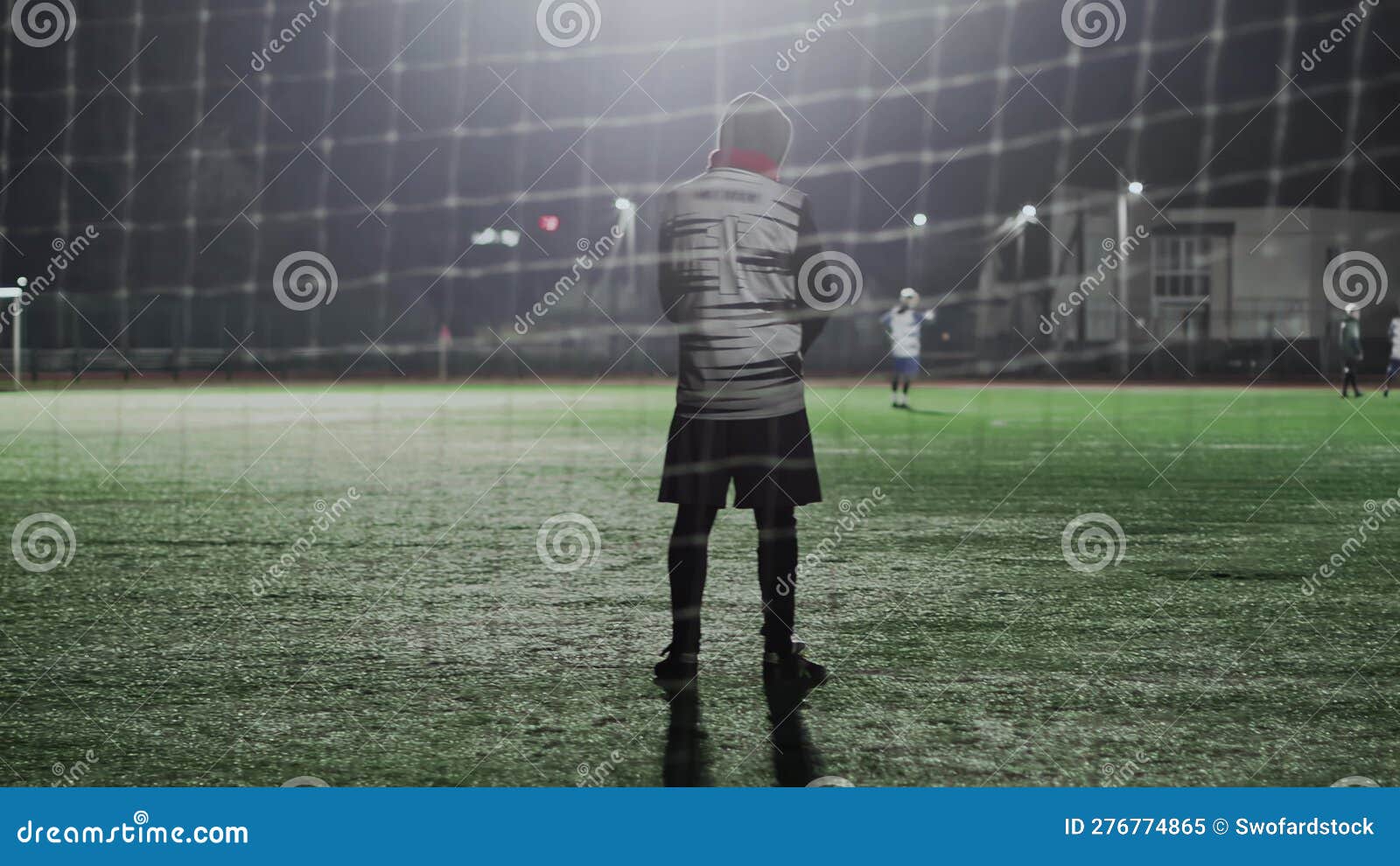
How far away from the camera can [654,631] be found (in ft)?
17.5

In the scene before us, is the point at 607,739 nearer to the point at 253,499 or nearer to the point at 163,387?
the point at 253,499

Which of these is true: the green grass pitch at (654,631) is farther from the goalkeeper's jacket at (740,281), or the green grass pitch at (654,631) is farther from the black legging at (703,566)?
the goalkeeper's jacket at (740,281)

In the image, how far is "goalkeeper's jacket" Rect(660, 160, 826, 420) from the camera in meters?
4.18

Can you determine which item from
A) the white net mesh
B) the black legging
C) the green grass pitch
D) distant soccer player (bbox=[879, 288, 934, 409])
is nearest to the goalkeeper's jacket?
the black legging

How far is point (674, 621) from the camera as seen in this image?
14.9 feet

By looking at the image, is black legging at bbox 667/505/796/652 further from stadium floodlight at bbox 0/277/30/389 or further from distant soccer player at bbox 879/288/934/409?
stadium floodlight at bbox 0/277/30/389

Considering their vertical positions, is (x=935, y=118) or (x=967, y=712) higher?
(x=935, y=118)

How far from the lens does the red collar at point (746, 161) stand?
13.9ft

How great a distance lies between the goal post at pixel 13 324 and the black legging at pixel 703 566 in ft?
96.4

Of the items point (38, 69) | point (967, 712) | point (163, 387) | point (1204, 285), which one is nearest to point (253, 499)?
point (967, 712)

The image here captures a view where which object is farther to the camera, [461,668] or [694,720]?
[461,668]

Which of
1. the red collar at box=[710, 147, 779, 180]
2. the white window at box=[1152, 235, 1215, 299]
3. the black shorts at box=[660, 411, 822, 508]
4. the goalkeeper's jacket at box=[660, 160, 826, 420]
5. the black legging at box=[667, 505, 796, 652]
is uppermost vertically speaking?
the white window at box=[1152, 235, 1215, 299]

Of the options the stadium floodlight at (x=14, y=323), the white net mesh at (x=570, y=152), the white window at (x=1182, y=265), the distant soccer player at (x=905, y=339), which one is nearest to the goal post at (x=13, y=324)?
the stadium floodlight at (x=14, y=323)

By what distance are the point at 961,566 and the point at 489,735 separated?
3450 mm
